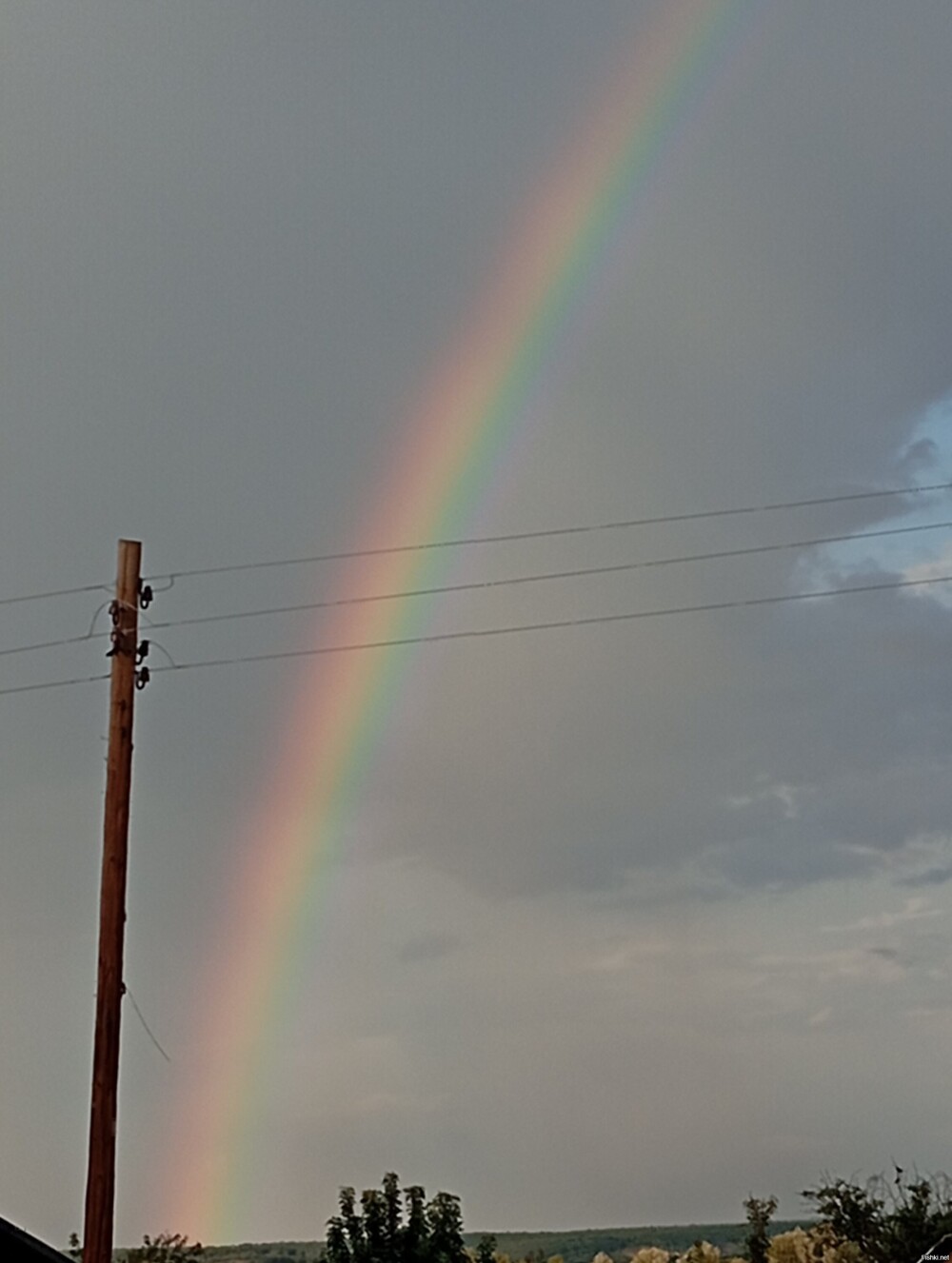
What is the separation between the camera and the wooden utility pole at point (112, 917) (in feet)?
45.5

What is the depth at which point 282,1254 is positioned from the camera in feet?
167

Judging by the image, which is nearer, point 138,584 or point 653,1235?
point 138,584

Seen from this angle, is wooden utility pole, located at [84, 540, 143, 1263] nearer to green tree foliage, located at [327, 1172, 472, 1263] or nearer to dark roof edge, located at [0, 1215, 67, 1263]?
dark roof edge, located at [0, 1215, 67, 1263]

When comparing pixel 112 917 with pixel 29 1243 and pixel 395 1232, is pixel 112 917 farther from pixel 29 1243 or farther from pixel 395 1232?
pixel 395 1232

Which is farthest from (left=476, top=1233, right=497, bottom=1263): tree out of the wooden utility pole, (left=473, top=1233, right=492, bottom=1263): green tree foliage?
the wooden utility pole

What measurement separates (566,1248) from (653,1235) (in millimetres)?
4577

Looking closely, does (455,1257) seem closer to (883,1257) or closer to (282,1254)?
(883,1257)

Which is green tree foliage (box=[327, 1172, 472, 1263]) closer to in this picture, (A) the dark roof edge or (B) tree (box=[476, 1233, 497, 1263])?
(B) tree (box=[476, 1233, 497, 1263])

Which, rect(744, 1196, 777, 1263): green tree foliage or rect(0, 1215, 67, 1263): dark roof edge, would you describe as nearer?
rect(0, 1215, 67, 1263): dark roof edge

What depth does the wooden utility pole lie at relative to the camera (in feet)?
45.5

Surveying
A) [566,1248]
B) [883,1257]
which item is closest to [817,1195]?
[883,1257]

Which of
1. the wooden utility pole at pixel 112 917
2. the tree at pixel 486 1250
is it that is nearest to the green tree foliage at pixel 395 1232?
the tree at pixel 486 1250

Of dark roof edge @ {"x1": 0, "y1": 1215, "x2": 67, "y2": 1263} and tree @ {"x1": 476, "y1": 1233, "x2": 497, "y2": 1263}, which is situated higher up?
tree @ {"x1": 476, "y1": 1233, "x2": 497, "y2": 1263}

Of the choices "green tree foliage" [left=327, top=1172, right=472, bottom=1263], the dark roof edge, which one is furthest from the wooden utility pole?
"green tree foliage" [left=327, top=1172, right=472, bottom=1263]
